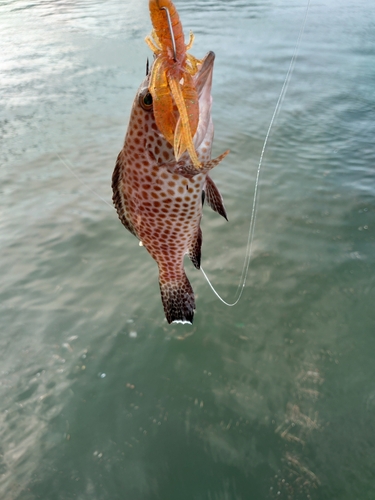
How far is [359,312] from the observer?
12.0 ft

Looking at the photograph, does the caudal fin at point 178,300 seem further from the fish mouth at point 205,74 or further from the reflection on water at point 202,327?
the fish mouth at point 205,74

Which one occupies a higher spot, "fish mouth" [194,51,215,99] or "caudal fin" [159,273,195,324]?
"fish mouth" [194,51,215,99]

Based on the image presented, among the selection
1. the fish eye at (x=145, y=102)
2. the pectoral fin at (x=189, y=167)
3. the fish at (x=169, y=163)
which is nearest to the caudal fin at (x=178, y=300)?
the fish at (x=169, y=163)

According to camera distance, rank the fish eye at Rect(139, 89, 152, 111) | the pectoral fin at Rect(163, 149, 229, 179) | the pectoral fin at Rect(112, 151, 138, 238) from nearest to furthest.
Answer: the pectoral fin at Rect(163, 149, 229, 179), the fish eye at Rect(139, 89, 152, 111), the pectoral fin at Rect(112, 151, 138, 238)

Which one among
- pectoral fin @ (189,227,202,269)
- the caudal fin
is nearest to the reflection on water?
the caudal fin

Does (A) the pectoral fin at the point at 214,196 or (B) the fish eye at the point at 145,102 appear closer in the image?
(B) the fish eye at the point at 145,102

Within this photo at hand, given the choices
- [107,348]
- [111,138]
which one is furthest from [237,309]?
[111,138]

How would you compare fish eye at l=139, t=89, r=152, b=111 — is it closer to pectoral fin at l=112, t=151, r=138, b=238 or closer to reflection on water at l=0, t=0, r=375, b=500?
pectoral fin at l=112, t=151, r=138, b=238

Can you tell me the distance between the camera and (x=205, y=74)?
A: 1.68m

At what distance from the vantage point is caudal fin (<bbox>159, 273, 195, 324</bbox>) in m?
2.59

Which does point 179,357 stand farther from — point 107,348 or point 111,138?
point 111,138

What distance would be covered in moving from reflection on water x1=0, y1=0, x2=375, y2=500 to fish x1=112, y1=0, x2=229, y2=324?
98cm

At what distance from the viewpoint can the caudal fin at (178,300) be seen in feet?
8.48

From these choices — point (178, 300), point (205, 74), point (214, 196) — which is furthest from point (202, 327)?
point (205, 74)
